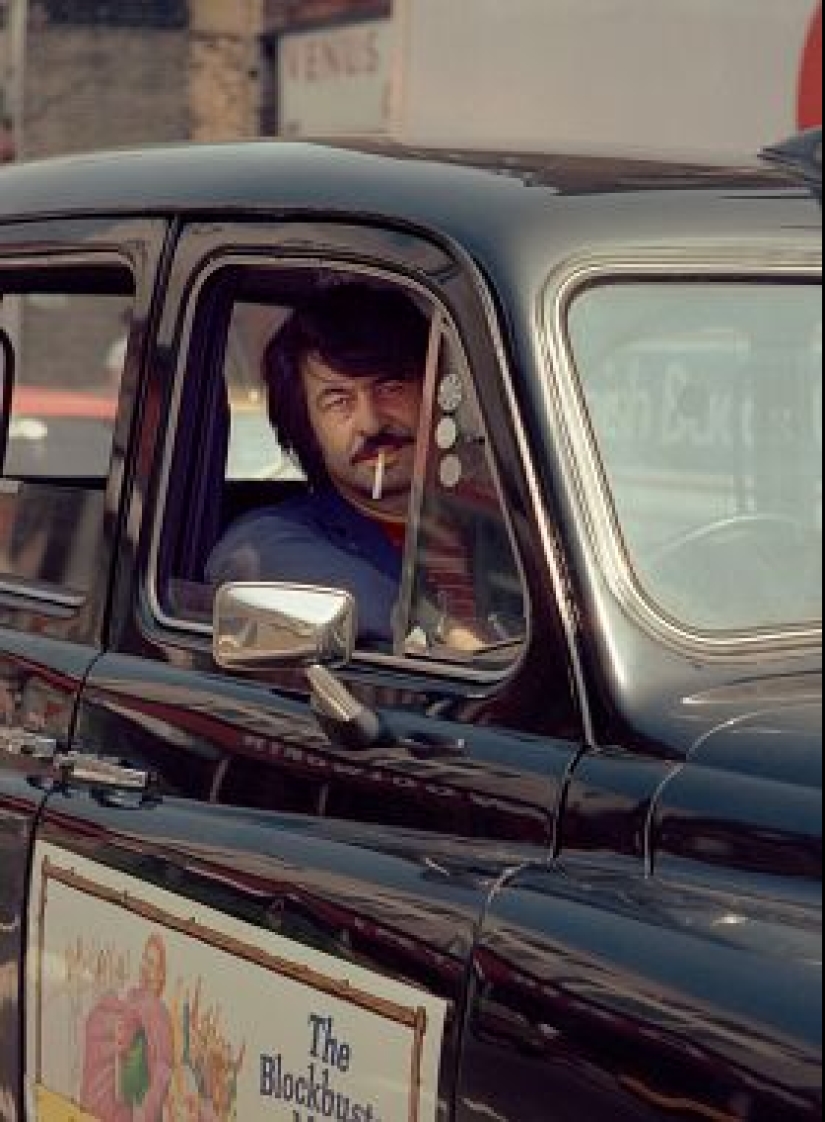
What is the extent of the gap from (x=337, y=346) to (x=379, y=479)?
19 cm

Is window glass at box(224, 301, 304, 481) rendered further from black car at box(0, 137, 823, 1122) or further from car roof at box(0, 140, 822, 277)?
car roof at box(0, 140, 822, 277)

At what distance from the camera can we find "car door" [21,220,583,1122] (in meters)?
3.15

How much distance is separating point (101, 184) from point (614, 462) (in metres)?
1.17

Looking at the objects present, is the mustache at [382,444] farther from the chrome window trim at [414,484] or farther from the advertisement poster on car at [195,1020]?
the advertisement poster on car at [195,1020]

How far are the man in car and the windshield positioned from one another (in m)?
0.32

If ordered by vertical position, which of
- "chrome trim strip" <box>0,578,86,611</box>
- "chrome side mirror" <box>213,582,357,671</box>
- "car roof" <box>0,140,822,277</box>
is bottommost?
"chrome trim strip" <box>0,578,86,611</box>

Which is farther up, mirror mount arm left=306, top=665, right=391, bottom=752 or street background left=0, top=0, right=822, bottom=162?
street background left=0, top=0, right=822, bottom=162

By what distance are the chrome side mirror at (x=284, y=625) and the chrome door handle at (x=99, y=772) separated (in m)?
0.37

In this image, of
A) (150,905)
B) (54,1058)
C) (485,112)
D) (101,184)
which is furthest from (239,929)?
(485,112)

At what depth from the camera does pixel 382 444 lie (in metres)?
3.83

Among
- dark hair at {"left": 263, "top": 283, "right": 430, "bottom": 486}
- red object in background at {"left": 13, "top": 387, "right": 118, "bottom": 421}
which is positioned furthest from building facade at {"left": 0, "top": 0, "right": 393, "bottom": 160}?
dark hair at {"left": 263, "top": 283, "right": 430, "bottom": 486}

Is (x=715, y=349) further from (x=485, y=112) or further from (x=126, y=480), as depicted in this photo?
(x=485, y=112)

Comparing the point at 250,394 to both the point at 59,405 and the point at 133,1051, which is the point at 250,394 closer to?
the point at 133,1051

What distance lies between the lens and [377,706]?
11.1 feet
